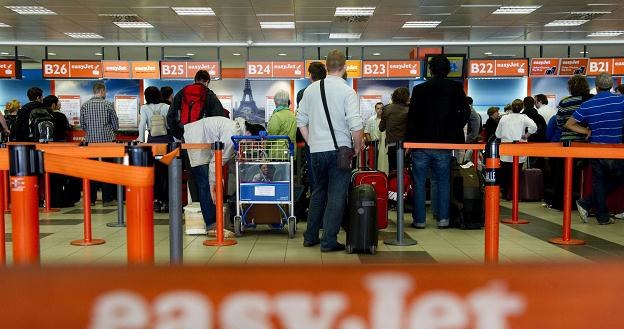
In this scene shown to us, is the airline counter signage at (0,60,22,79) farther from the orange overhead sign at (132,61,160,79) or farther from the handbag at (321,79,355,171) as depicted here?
the handbag at (321,79,355,171)

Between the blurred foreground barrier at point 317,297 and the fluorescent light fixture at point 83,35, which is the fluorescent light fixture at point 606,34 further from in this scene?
the blurred foreground barrier at point 317,297

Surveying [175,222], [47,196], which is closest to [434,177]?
[175,222]

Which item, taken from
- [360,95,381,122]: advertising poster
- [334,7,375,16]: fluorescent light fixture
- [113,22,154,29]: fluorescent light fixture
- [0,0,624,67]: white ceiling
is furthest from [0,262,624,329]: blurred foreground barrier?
[360,95,381,122]: advertising poster

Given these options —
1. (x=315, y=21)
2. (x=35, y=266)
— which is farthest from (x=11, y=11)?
(x=35, y=266)

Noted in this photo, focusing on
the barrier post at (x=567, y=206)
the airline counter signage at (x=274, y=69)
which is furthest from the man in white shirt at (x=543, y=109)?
the airline counter signage at (x=274, y=69)

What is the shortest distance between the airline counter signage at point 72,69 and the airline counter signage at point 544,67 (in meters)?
10.3

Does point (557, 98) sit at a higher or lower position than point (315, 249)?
higher

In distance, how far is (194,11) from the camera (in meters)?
12.4

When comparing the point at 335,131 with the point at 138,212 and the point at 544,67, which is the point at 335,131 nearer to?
the point at 138,212

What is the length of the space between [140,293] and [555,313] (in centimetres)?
56

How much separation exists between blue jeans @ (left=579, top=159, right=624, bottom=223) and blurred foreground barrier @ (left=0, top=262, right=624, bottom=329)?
19.3 ft

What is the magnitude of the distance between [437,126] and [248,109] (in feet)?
34.4

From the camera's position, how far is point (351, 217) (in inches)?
185

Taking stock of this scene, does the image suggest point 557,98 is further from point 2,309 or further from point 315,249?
point 2,309
